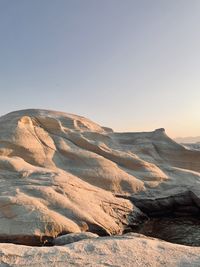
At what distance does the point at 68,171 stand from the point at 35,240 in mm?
9512

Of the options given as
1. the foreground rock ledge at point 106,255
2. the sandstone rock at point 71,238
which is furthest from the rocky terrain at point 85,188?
the sandstone rock at point 71,238

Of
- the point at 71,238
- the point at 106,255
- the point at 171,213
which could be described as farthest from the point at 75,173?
the point at 106,255

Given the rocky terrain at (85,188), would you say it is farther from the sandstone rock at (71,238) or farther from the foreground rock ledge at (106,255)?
the sandstone rock at (71,238)

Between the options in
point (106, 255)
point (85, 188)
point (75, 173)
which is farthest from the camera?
point (75, 173)

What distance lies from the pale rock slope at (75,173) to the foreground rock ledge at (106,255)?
5.02m

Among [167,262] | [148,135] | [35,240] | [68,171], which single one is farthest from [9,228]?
[148,135]

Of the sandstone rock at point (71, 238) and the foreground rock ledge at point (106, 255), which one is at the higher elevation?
the foreground rock ledge at point (106, 255)

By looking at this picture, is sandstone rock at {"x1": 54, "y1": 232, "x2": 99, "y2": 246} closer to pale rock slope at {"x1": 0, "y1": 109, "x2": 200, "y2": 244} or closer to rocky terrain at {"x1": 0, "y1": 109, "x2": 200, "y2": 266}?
rocky terrain at {"x1": 0, "y1": 109, "x2": 200, "y2": 266}

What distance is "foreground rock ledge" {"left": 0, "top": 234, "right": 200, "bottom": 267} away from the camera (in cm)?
989

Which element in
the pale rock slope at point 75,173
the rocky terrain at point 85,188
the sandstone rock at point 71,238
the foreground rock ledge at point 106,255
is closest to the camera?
the foreground rock ledge at point 106,255

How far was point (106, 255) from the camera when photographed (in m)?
10.4

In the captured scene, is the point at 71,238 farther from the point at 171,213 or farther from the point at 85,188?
the point at 171,213

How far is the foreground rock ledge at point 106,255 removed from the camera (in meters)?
9.89

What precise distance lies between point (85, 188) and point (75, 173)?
3.34m
